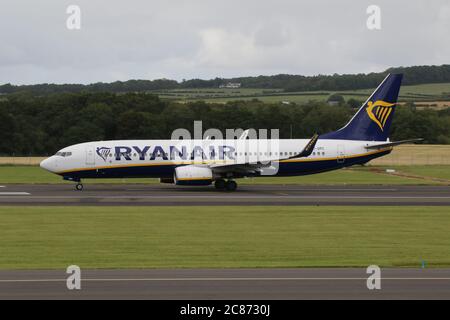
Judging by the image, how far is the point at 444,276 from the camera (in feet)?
68.9

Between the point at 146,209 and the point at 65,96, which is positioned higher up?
the point at 65,96

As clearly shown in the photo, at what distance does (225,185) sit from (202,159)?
7.70 feet

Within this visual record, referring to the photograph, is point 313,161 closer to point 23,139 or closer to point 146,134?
point 146,134

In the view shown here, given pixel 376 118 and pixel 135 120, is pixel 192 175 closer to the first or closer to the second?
pixel 376 118

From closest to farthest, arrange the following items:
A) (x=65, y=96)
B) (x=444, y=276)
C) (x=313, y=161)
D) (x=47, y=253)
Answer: (x=444, y=276) → (x=47, y=253) → (x=313, y=161) → (x=65, y=96)

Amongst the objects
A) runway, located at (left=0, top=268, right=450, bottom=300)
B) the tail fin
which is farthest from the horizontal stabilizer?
runway, located at (left=0, top=268, right=450, bottom=300)

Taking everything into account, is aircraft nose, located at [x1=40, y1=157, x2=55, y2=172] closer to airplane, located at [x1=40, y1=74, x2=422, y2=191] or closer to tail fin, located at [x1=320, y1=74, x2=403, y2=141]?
airplane, located at [x1=40, y1=74, x2=422, y2=191]

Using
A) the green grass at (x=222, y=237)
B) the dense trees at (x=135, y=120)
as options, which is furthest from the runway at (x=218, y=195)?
the dense trees at (x=135, y=120)

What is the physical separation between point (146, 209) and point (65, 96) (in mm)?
90956

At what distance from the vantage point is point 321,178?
67125 mm

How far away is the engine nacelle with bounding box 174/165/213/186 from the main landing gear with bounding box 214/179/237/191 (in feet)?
6.49

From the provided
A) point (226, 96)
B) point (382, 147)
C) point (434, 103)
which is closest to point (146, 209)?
point (382, 147)

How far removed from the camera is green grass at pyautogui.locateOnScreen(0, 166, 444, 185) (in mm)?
62281

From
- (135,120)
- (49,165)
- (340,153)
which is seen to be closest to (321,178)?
(340,153)
